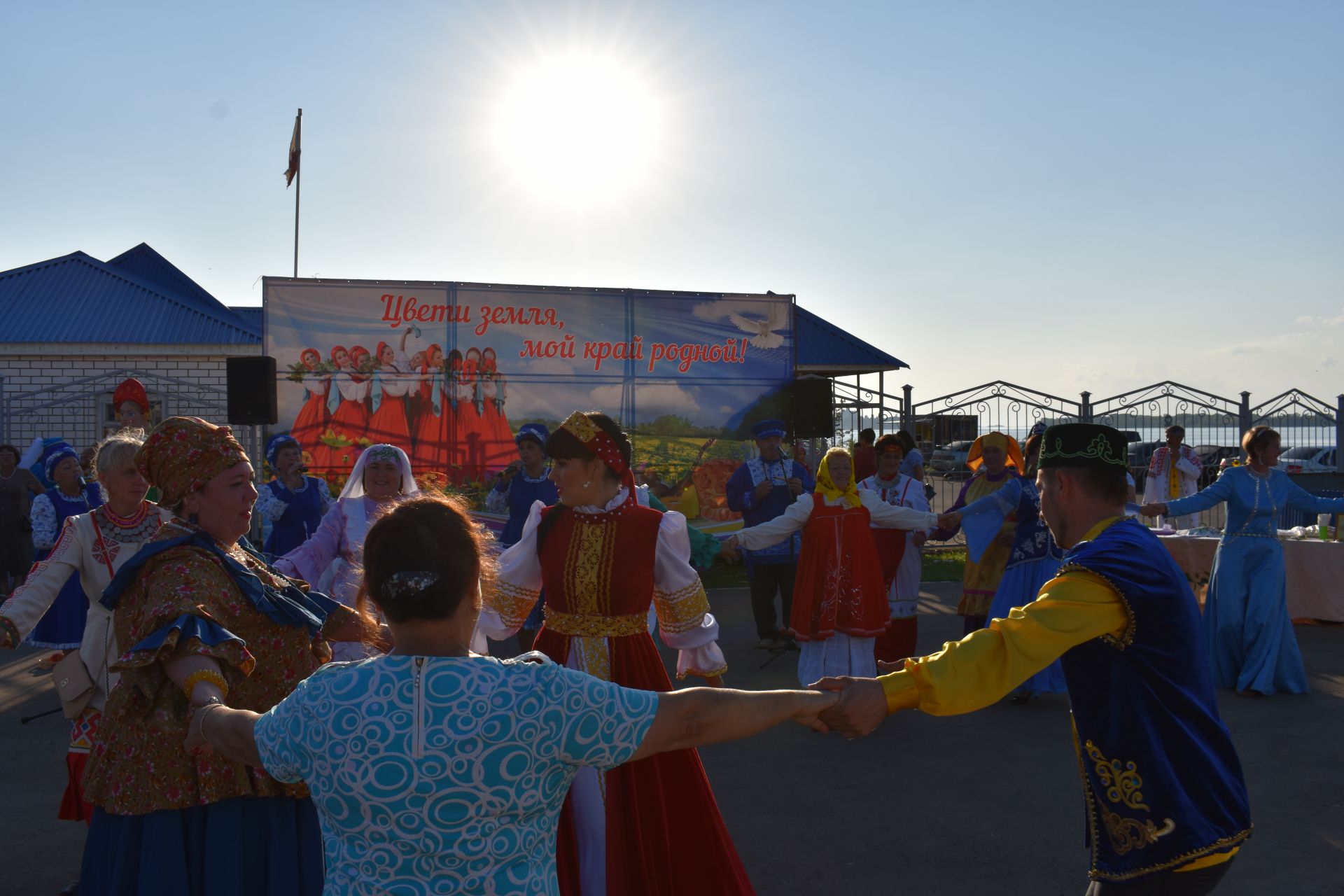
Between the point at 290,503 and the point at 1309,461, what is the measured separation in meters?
19.4

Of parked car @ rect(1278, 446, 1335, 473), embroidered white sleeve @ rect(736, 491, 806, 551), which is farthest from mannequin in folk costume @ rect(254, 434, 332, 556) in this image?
parked car @ rect(1278, 446, 1335, 473)

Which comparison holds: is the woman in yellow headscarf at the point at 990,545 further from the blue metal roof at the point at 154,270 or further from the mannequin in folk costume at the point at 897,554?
the blue metal roof at the point at 154,270

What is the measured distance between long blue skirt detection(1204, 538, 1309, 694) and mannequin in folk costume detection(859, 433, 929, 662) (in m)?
2.20

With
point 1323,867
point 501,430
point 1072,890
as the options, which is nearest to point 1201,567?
point 1323,867

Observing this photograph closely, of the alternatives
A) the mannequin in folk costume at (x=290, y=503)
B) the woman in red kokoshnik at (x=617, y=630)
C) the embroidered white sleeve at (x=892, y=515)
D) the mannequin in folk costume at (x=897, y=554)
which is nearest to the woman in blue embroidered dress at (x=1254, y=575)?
the embroidered white sleeve at (x=892, y=515)

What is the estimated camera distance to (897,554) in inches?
338

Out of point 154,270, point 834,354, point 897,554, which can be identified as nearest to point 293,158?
point 154,270

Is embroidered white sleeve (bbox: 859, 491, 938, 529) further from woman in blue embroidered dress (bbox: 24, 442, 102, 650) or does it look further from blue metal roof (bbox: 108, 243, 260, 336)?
blue metal roof (bbox: 108, 243, 260, 336)

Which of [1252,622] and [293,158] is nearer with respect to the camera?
[1252,622]

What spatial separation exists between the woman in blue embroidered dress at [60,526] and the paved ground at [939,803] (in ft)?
2.73

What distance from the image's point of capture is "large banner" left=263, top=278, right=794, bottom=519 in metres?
12.2

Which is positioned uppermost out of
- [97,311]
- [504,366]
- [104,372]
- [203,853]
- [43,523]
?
[97,311]

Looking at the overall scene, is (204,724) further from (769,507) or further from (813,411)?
(813,411)

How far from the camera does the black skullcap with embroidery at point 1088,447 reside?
274 centimetres
